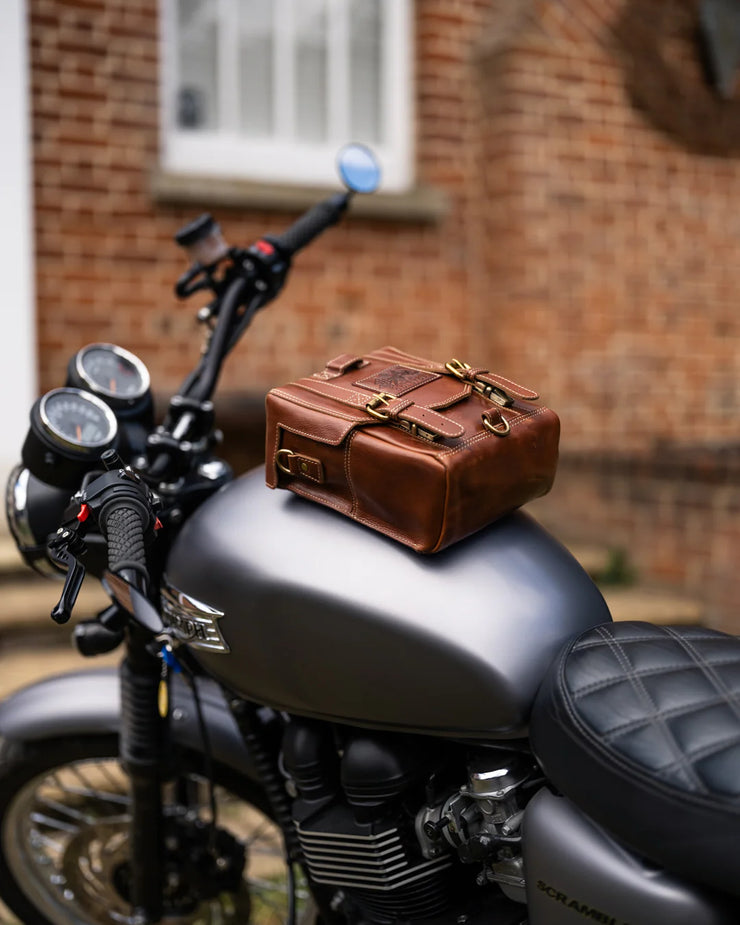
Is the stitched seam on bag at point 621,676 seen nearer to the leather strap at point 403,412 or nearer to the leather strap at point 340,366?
the leather strap at point 403,412

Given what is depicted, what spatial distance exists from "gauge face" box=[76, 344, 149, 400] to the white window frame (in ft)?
9.81

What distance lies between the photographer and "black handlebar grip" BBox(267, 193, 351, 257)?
6.23 ft

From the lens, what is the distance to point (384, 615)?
1.31 m

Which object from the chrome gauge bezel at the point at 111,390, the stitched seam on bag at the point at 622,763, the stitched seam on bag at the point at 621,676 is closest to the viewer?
the stitched seam on bag at the point at 622,763

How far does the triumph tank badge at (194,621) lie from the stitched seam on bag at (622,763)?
1.65ft

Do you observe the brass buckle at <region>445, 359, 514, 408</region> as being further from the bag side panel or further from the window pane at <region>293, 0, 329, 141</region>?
the window pane at <region>293, 0, 329, 141</region>

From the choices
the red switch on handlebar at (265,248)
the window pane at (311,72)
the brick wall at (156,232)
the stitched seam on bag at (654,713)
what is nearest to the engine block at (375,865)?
the stitched seam on bag at (654,713)

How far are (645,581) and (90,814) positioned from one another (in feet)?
9.13

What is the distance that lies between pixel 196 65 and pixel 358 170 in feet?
10.3

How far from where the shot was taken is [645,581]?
4.17 m

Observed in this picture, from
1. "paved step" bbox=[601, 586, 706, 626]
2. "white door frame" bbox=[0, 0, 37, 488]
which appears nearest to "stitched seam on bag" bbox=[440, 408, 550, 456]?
"paved step" bbox=[601, 586, 706, 626]

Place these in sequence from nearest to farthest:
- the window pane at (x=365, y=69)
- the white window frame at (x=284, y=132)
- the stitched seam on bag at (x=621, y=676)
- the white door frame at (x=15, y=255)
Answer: the stitched seam on bag at (x=621, y=676)
the white door frame at (x=15, y=255)
the white window frame at (x=284, y=132)
the window pane at (x=365, y=69)

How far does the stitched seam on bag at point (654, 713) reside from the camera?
3.65 ft

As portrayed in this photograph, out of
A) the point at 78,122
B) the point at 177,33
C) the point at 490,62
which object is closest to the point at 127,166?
the point at 78,122
